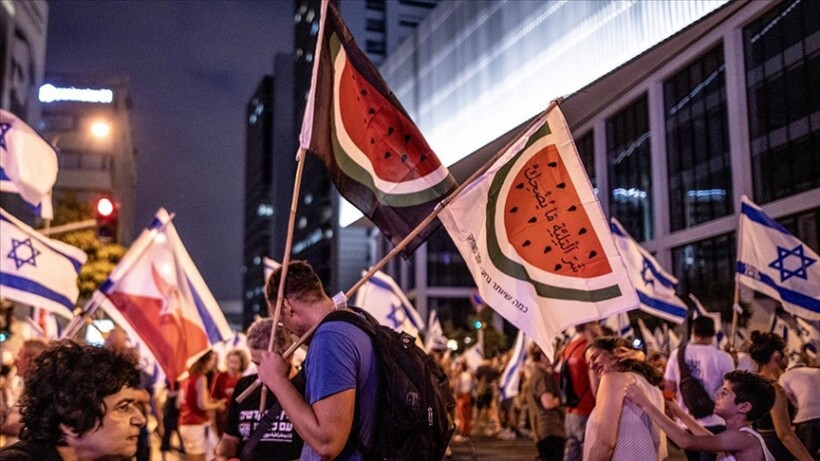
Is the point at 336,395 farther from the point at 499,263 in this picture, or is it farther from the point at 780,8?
the point at 780,8

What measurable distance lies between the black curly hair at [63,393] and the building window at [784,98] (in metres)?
30.2

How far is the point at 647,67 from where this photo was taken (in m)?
41.9

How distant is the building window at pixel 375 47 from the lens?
331 feet

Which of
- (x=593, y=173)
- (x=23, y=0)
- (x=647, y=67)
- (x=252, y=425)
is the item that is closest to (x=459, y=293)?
(x=593, y=173)

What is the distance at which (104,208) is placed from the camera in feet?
50.8

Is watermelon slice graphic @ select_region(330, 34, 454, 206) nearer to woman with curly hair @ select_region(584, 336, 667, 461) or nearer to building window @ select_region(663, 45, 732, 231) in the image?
woman with curly hair @ select_region(584, 336, 667, 461)

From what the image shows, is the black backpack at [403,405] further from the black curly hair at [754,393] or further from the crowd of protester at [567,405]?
the black curly hair at [754,393]

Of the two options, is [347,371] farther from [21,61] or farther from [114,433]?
[21,61]

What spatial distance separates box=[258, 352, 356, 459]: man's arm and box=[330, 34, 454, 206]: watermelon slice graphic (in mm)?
1731

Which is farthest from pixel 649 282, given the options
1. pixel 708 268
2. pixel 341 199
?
pixel 341 199

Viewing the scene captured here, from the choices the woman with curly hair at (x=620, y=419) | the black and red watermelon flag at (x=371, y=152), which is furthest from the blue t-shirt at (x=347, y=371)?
the woman with curly hair at (x=620, y=419)

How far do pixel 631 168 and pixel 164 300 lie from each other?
39301 mm

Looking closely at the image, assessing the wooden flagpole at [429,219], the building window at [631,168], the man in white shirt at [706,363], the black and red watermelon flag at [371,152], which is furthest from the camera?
the building window at [631,168]

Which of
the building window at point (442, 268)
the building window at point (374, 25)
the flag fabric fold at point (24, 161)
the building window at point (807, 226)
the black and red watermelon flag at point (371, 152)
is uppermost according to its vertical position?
the building window at point (374, 25)
